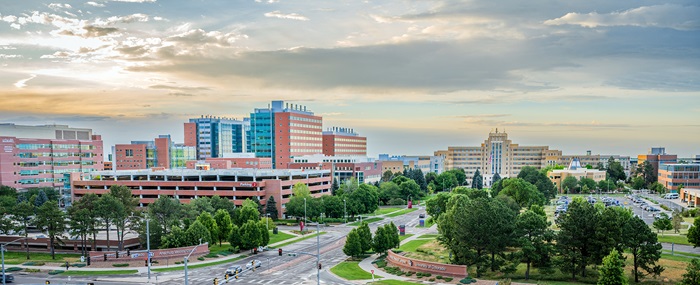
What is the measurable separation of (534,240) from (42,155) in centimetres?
15947

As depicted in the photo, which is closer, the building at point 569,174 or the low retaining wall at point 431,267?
the low retaining wall at point 431,267

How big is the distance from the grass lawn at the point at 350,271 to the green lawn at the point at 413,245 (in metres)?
11.4

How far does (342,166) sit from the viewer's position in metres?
182

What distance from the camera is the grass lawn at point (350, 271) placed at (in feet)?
203

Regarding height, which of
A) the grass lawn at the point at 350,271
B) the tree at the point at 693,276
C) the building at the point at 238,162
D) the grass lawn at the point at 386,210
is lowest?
the grass lawn at the point at 386,210

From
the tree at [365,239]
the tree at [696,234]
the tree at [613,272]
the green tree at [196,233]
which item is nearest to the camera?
the tree at [613,272]

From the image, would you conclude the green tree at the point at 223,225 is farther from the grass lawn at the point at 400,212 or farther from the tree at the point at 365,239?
the grass lawn at the point at 400,212

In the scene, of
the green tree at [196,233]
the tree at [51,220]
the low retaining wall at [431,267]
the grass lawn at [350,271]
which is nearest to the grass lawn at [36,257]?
the tree at [51,220]

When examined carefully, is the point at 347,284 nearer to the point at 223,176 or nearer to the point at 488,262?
the point at 488,262

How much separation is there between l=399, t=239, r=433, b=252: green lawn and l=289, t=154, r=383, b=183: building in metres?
87.3

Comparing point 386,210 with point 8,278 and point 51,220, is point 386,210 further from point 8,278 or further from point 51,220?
point 8,278

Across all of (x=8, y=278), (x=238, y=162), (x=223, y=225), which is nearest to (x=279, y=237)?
(x=223, y=225)

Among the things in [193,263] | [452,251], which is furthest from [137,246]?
[452,251]

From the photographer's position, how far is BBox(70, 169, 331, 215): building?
4724 inches
